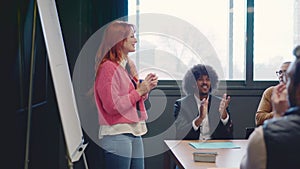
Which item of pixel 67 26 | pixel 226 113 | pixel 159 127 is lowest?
pixel 159 127

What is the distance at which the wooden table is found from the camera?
7.35ft

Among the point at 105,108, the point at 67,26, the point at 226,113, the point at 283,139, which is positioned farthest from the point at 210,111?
the point at 283,139

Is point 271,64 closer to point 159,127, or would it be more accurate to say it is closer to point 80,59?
point 159,127

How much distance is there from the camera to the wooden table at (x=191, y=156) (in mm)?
2240

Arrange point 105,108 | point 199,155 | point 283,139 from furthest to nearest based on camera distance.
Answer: point 105,108 < point 199,155 < point 283,139

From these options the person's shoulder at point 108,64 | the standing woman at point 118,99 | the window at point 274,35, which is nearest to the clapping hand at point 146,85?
the standing woman at point 118,99

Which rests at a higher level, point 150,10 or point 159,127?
point 150,10

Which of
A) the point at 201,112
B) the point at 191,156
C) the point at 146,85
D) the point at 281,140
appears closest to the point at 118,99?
the point at 146,85

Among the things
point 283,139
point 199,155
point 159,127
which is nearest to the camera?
point 283,139

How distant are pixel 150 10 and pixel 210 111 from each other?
4.68ft

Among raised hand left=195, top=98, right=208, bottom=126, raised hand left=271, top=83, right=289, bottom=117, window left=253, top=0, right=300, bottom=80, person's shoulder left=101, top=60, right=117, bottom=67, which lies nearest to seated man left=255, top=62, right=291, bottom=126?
raised hand left=195, top=98, right=208, bottom=126

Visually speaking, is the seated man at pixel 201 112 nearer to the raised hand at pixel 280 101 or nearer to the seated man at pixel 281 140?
the raised hand at pixel 280 101

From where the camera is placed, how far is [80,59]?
3887 millimetres

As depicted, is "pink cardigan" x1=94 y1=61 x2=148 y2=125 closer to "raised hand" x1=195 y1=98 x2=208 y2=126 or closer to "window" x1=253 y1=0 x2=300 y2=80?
"raised hand" x1=195 y1=98 x2=208 y2=126
